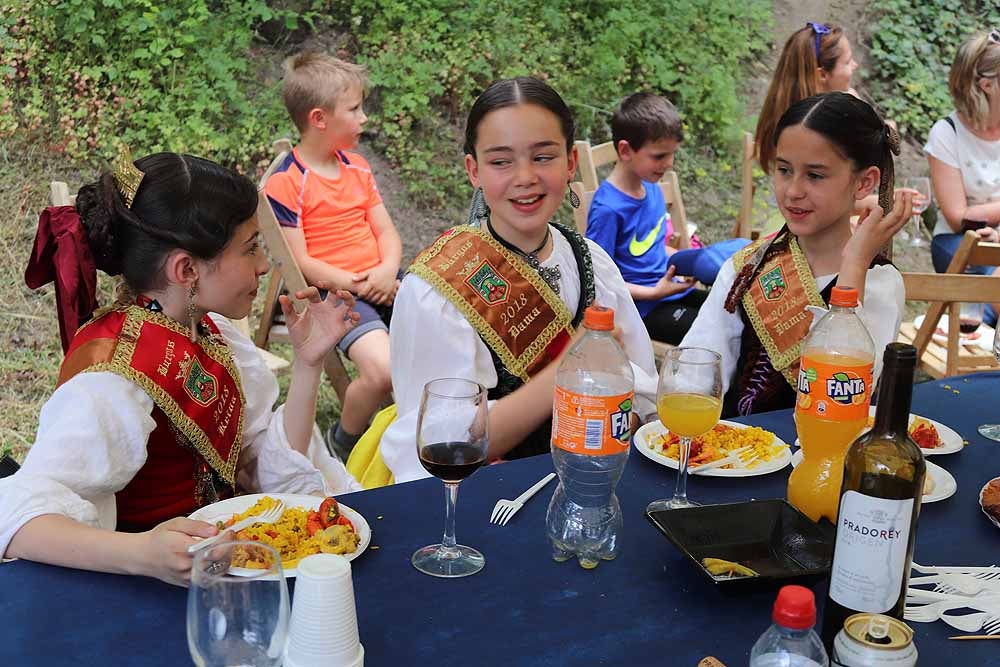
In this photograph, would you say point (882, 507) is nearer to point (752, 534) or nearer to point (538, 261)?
point (752, 534)

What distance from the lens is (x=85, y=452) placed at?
1.60m

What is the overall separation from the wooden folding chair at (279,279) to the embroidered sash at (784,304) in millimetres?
1549

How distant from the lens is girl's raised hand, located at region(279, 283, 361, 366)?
1.99 metres

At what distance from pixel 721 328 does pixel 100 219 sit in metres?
1.46

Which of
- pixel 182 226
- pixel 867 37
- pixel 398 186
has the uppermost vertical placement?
pixel 867 37

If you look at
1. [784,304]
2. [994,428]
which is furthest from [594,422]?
[784,304]

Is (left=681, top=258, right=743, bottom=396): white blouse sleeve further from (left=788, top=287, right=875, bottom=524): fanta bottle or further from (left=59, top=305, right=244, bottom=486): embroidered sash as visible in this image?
(left=59, top=305, right=244, bottom=486): embroidered sash

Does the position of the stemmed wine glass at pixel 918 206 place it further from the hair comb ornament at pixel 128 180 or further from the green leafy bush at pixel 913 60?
the green leafy bush at pixel 913 60

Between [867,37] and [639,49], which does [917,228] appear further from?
[867,37]

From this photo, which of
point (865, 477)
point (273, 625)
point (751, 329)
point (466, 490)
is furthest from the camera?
point (751, 329)

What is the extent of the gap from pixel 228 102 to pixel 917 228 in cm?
405

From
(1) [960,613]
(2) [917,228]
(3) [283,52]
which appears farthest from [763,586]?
(3) [283,52]

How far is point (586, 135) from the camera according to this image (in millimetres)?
6918

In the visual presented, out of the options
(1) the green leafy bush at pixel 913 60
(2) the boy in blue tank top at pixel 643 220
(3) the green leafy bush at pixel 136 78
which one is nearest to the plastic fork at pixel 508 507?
(2) the boy in blue tank top at pixel 643 220
